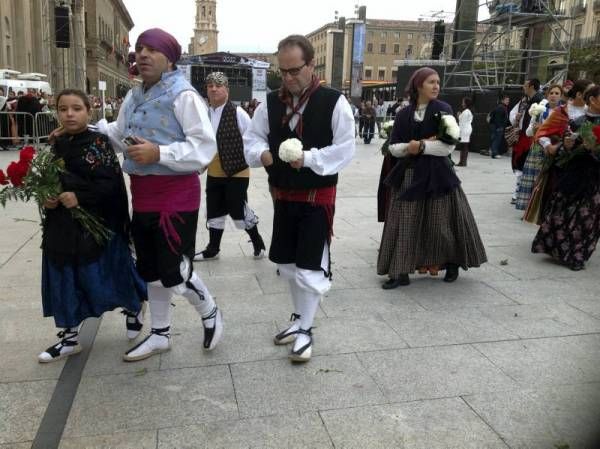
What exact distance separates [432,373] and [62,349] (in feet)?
7.10

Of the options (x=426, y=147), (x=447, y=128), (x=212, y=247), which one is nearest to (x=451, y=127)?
(x=447, y=128)

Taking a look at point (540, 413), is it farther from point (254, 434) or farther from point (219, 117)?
point (219, 117)

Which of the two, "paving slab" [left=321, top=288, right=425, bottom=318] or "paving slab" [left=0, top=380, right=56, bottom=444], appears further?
"paving slab" [left=321, top=288, right=425, bottom=318]

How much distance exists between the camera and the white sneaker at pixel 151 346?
3.25 meters

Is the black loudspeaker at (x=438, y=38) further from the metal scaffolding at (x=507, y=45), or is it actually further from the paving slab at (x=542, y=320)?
the paving slab at (x=542, y=320)

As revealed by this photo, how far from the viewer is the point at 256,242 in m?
5.55

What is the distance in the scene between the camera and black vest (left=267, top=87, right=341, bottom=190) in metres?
3.10

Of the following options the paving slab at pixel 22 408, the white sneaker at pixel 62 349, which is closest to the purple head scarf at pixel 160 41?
the white sneaker at pixel 62 349

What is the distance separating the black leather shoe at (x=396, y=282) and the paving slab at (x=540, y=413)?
1.78 metres

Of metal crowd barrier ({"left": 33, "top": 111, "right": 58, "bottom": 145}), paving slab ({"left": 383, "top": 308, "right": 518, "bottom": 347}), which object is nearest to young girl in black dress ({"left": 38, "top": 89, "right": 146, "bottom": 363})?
paving slab ({"left": 383, "top": 308, "right": 518, "bottom": 347})

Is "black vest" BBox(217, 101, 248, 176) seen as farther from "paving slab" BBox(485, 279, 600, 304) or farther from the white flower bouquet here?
the white flower bouquet

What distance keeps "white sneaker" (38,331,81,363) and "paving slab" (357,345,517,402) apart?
173 cm

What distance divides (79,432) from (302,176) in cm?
170

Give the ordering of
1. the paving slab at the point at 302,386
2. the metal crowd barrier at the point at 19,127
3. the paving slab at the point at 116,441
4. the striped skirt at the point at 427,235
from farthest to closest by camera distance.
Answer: the metal crowd barrier at the point at 19,127, the striped skirt at the point at 427,235, the paving slab at the point at 302,386, the paving slab at the point at 116,441
